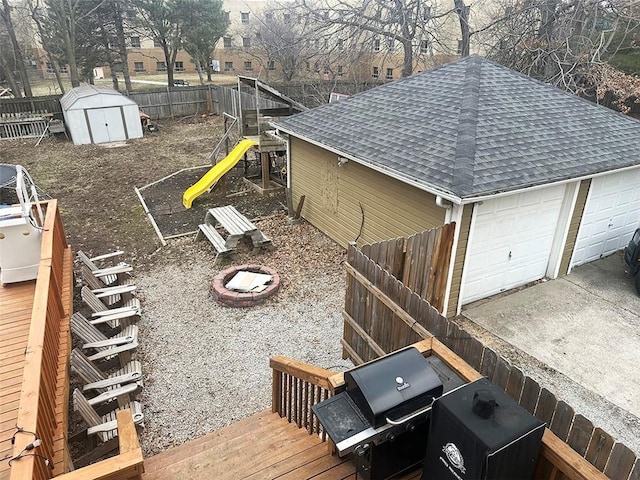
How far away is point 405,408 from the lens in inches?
109

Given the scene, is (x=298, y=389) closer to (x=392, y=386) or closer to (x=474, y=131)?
(x=392, y=386)

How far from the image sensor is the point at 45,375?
3.88 m

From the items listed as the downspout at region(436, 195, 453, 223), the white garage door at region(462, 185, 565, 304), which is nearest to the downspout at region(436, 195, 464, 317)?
the downspout at region(436, 195, 453, 223)

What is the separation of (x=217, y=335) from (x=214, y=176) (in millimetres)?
6630

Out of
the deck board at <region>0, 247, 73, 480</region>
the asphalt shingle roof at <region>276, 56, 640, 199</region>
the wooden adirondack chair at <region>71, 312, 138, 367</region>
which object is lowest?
the wooden adirondack chair at <region>71, 312, 138, 367</region>

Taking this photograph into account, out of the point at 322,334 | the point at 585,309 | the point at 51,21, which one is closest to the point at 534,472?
the point at 322,334

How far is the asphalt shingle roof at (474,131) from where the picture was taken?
22.5 ft

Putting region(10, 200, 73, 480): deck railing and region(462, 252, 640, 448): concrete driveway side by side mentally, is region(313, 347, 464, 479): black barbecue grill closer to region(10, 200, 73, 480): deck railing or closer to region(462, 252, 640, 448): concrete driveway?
region(10, 200, 73, 480): deck railing

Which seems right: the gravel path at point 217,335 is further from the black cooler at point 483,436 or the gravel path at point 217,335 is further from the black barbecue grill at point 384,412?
the black cooler at point 483,436

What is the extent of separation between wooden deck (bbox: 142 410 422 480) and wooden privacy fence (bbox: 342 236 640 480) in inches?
38.3

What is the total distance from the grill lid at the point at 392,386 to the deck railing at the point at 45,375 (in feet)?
6.69

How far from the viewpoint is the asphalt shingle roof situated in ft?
22.5

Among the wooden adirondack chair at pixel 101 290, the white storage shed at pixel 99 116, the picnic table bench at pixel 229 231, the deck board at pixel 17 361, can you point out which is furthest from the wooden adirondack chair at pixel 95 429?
the white storage shed at pixel 99 116

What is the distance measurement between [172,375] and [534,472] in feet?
15.4
